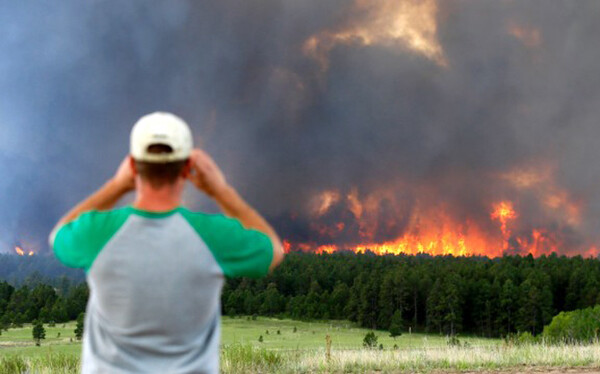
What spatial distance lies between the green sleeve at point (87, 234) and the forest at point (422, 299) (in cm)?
11541

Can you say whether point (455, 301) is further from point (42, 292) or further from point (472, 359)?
point (472, 359)

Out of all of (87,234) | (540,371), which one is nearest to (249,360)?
(540,371)

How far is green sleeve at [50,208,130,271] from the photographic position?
2447 mm

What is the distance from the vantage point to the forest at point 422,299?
12594 centimetres

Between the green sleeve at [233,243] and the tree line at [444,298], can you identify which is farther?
the tree line at [444,298]

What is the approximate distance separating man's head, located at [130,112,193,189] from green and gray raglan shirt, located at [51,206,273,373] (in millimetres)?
138

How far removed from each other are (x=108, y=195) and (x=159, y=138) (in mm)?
375

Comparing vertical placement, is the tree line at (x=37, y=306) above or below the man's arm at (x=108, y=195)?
above

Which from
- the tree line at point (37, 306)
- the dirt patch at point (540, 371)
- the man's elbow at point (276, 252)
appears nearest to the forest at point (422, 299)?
the tree line at point (37, 306)

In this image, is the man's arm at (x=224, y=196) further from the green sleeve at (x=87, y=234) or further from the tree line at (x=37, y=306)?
the tree line at (x=37, y=306)

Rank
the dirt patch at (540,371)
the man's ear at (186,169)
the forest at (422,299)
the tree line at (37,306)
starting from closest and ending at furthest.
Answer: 1. the man's ear at (186,169)
2. the dirt patch at (540,371)
3. the tree line at (37,306)
4. the forest at (422,299)

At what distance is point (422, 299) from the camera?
13900cm

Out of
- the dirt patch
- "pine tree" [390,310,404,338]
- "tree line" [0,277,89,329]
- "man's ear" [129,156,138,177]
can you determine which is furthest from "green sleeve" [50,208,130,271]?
"tree line" [0,277,89,329]

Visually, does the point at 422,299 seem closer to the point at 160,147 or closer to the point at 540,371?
the point at 540,371
